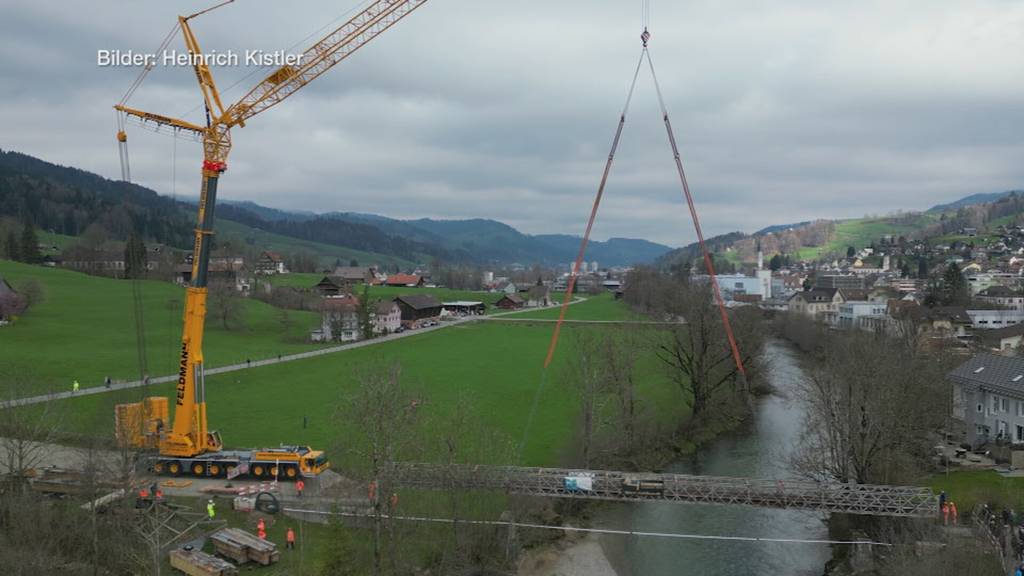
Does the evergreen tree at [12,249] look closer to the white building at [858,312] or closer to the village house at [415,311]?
the village house at [415,311]

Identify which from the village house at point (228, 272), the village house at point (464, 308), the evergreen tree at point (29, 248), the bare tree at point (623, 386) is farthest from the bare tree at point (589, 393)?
the evergreen tree at point (29, 248)

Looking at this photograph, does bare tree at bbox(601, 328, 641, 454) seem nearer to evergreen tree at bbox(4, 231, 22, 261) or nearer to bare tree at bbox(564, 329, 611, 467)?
bare tree at bbox(564, 329, 611, 467)

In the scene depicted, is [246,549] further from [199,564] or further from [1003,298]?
[1003,298]

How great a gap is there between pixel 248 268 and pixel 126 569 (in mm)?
95541

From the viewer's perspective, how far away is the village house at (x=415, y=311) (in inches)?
3511

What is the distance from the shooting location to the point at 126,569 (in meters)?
20.4

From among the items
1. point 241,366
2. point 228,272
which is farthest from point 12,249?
point 241,366

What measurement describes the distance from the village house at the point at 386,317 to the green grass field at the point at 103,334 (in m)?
7.56

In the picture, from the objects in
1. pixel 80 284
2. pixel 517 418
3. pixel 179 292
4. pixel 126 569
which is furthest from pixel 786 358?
pixel 80 284

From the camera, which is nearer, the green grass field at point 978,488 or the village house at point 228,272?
the green grass field at point 978,488

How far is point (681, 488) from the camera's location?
25.5 metres

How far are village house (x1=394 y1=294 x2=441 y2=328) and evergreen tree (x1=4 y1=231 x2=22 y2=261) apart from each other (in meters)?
63.3

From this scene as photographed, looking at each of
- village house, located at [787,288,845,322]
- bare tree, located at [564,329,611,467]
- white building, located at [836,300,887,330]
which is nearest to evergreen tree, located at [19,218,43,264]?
bare tree, located at [564,329,611,467]

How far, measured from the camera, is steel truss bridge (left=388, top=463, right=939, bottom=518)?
23562 millimetres
